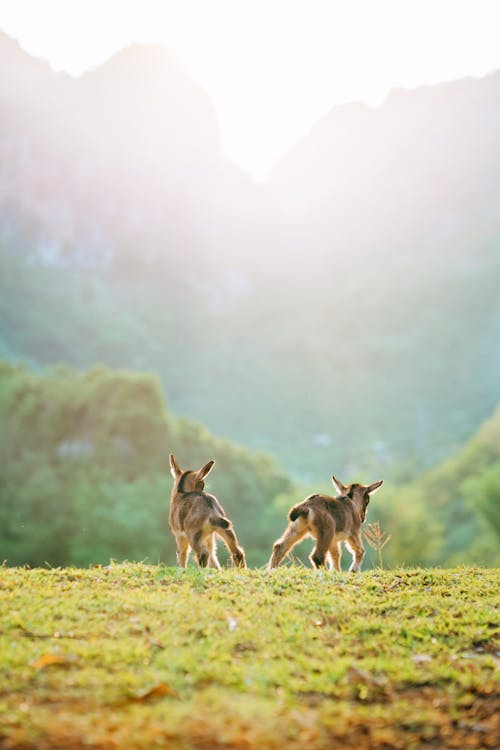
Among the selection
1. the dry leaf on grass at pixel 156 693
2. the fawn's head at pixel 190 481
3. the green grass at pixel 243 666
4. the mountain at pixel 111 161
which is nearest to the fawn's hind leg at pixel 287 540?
the fawn's head at pixel 190 481

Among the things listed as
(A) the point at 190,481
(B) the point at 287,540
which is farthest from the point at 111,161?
(B) the point at 287,540

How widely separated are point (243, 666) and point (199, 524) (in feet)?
16.1

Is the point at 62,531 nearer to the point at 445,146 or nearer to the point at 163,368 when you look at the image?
the point at 163,368

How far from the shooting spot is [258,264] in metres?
139

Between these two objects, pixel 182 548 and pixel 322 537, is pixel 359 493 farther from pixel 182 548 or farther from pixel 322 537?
pixel 182 548

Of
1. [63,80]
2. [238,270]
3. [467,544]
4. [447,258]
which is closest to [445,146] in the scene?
[447,258]

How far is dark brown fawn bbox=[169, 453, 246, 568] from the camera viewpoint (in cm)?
1061

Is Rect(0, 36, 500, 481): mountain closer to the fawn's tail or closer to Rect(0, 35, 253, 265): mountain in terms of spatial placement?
Rect(0, 35, 253, 265): mountain

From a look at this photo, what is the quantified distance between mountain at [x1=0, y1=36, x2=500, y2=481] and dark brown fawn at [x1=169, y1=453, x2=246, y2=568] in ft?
240

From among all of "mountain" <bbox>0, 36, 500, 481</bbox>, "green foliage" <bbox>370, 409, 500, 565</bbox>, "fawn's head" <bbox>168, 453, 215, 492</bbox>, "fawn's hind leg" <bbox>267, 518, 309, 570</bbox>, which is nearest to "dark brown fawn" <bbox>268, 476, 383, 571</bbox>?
"fawn's hind leg" <bbox>267, 518, 309, 570</bbox>

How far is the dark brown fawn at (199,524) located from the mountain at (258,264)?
240 feet

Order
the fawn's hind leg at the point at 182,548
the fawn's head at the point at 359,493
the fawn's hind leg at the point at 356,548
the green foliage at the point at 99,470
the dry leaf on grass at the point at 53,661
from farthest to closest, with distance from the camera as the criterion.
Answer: the green foliage at the point at 99,470 → the fawn's head at the point at 359,493 → the fawn's hind leg at the point at 356,548 → the fawn's hind leg at the point at 182,548 → the dry leaf on grass at the point at 53,661

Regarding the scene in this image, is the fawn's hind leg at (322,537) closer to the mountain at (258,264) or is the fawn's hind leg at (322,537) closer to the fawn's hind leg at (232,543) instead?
the fawn's hind leg at (232,543)

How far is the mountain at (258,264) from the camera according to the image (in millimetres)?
97625
